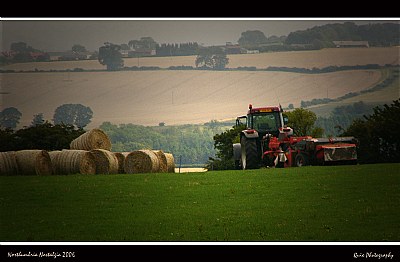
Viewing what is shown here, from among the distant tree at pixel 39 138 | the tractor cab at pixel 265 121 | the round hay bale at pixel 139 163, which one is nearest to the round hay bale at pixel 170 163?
the round hay bale at pixel 139 163

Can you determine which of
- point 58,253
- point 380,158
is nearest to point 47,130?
point 380,158

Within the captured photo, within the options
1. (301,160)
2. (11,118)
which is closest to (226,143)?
(11,118)

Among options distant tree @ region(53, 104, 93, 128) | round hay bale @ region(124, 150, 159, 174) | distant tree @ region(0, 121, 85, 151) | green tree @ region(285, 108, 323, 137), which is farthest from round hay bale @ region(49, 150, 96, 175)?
green tree @ region(285, 108, 323, 137)

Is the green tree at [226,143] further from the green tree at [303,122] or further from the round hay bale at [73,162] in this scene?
the round hay bale at [73,162]

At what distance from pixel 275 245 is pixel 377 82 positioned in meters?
26.1

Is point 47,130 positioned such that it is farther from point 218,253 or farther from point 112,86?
point 218,253

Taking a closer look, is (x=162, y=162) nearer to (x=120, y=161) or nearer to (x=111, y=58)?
(x=120, y=161)

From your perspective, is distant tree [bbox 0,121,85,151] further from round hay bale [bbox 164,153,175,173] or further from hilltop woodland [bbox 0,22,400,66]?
round hay bale [bbox 164,153,175,173]

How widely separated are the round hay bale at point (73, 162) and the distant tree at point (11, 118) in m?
6.92

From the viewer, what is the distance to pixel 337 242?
14852 mm

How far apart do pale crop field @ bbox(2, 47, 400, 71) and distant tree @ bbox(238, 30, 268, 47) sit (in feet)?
7.32

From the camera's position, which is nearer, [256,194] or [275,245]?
[275,245]

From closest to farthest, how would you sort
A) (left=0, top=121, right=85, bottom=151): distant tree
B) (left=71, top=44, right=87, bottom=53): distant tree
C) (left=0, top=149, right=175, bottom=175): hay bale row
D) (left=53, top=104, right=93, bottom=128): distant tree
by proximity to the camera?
(left=0, top=149, right=175, bottom=175): hay bale row < (left=71, top=44, right=87, bottom=53): distant tree < (left=0, top=121, right=85, bottom=151): distant tree < (left=53, top=104, right=93, bottom=128): distant tree

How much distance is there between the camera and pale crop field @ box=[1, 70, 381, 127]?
116 feet
